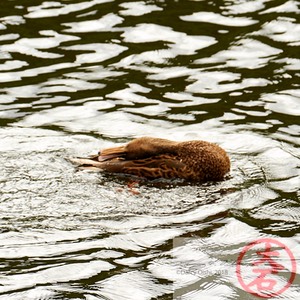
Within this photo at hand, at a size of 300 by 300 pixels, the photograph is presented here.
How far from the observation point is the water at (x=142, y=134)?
718 cm

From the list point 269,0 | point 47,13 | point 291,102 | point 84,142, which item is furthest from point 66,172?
point 269,0

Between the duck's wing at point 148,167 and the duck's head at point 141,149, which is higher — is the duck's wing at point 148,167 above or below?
below

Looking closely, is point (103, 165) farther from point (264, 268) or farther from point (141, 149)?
point (264, 268)

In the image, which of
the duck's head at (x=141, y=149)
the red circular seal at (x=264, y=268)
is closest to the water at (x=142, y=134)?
the red circular seal at (x=264, y=268)

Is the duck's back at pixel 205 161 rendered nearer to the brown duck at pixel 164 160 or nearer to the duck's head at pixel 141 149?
the brown duck at pixel 164 160

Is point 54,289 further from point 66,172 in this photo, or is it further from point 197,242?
point 66,172

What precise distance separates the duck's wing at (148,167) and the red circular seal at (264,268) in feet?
5.20

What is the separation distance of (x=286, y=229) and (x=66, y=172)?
2.34 metres

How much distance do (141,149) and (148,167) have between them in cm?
19

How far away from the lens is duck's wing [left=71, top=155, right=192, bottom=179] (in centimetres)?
902

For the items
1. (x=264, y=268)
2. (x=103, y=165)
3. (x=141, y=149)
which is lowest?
(x=264, y=268)

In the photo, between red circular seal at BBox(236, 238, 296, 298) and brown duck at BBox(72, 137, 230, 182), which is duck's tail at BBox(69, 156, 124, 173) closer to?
Result: brown duck at BBox(72, 137, 230, 182)

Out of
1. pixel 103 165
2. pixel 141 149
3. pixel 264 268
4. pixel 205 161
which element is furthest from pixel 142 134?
pixel 264 268

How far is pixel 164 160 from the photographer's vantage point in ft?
29.7
